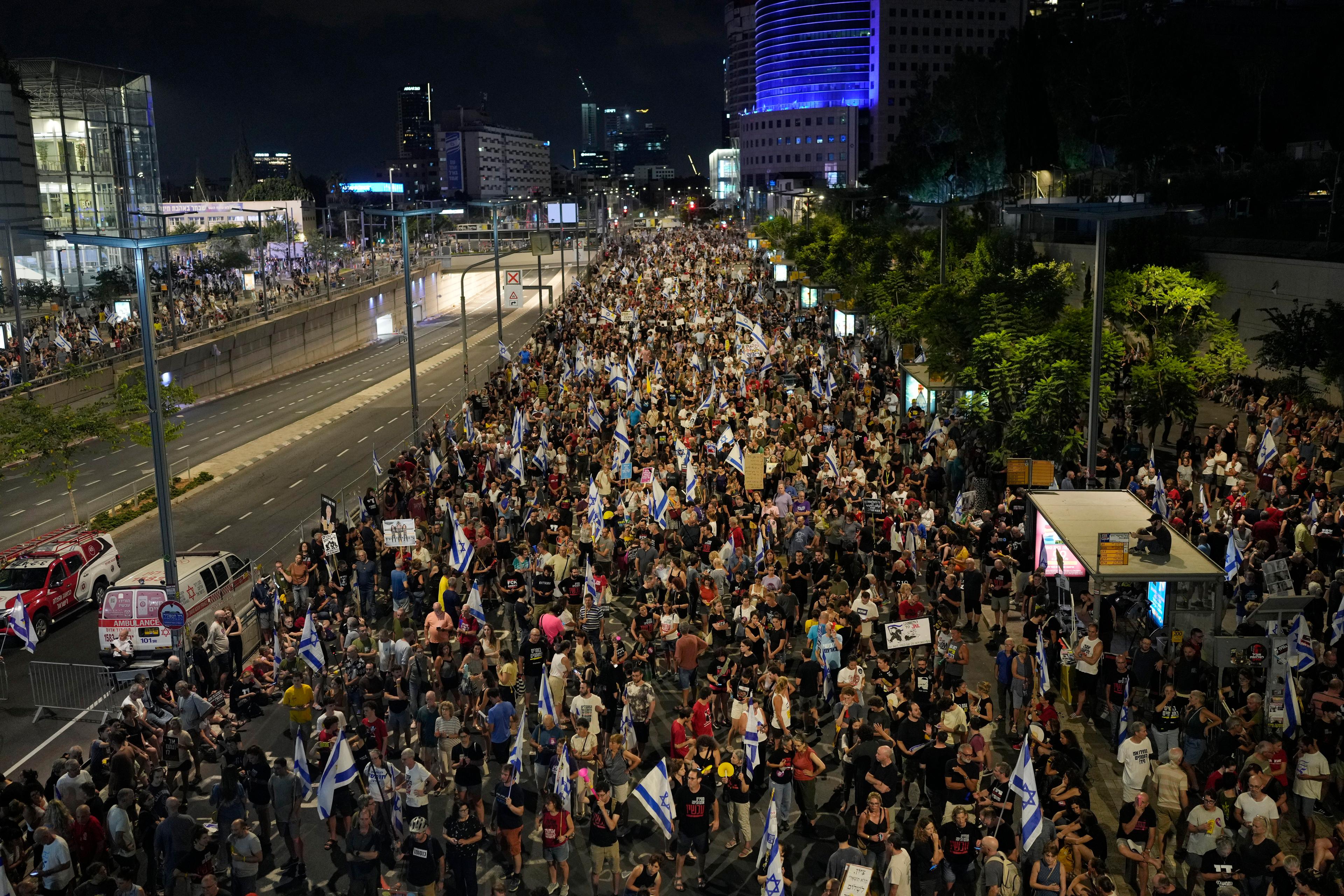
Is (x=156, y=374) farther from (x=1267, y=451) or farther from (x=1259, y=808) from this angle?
(x=1267, y=451)

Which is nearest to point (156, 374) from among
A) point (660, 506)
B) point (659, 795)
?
point (660, 506)

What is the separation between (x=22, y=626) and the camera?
18938mm

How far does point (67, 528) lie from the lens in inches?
982

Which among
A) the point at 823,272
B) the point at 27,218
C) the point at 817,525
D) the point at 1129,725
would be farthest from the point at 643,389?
the point at 27,218

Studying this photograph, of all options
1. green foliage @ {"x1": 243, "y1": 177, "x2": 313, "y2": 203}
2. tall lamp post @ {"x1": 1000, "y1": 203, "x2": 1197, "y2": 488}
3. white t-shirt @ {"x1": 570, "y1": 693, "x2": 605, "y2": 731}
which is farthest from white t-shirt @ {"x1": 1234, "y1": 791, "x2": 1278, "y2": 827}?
green foliage @ {"x1": 243, "y1": 177, "x2": 313, "y2": 203}

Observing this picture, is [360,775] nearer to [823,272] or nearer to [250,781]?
[250,781]

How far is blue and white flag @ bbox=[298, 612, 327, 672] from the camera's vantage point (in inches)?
650

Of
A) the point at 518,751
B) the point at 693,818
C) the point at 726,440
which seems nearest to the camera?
the point at 693,818

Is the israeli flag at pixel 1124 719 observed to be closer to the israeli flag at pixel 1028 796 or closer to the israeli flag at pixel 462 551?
the israeli flag at pixel 1028 796

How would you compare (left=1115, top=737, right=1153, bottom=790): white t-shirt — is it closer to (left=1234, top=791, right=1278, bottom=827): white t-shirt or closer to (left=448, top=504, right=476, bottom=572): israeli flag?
(left=1234, top=791, right=1278, bottom=827): white t-shirt

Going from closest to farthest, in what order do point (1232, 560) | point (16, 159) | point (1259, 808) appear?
point (1259, 808)
point (1232, 560)
point (16, 159)

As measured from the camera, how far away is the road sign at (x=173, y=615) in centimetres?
1728

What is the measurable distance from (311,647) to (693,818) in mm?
7111

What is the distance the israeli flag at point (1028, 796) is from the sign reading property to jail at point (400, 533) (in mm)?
12599
